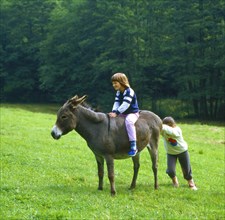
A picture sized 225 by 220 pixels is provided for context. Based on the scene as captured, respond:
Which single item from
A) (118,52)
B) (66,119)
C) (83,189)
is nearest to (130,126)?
(66,119)

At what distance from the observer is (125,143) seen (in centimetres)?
898

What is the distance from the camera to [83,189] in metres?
9.57

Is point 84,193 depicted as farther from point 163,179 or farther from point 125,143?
point 163,179

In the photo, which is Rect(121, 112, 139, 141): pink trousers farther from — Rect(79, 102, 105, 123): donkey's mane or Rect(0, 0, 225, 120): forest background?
Rect(0, 0, 225, 120): forest background

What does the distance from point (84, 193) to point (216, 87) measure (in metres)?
Result: 36.5

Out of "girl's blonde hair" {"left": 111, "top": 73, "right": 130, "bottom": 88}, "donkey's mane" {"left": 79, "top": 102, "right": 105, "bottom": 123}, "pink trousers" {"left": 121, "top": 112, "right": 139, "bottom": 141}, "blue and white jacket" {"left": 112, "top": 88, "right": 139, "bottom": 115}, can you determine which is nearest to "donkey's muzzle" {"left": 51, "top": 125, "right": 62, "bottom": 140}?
"donkey's mane" {"left": 79, "top": 102, "right": 105, "bottom": 123}

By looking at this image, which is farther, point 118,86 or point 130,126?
point 130,126

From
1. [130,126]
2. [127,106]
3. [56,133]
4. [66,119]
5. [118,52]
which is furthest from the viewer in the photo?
Answer: [118,52]

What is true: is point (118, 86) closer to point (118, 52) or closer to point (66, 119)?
point (66, 119)

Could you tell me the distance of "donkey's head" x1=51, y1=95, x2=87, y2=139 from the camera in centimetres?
856

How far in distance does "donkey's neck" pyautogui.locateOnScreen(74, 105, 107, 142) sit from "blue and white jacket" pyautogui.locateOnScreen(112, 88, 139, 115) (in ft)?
1.68

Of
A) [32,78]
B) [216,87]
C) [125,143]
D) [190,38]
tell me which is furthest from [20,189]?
[32,78]

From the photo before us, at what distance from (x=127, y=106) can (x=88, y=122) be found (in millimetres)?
1010

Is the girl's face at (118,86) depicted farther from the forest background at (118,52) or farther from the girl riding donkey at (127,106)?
the forest background at (118,52)
